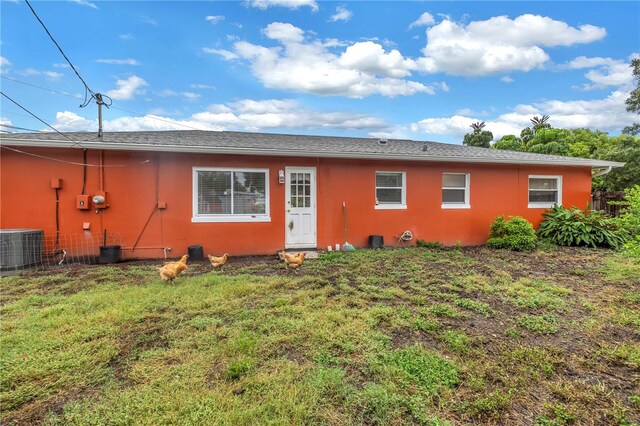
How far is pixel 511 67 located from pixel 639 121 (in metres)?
6.66

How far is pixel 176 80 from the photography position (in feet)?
36.2

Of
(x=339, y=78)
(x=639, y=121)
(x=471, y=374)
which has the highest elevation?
(x=339, y=78)

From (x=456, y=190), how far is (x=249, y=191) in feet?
20.3

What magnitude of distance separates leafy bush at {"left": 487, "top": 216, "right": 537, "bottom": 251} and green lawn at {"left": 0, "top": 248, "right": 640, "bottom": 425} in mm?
3159

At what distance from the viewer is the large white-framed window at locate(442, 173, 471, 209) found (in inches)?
364

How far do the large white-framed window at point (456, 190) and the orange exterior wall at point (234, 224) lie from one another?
19cm

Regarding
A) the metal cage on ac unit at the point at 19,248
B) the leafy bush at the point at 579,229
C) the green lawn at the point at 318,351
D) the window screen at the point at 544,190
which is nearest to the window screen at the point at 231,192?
the green lawn at the point at 318,351

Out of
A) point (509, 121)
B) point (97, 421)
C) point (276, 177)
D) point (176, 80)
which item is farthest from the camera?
point (509, 121)

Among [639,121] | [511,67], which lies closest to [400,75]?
[511,67]

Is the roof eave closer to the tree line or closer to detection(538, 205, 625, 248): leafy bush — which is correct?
detection(538, 205, 625, 248): leafy bush

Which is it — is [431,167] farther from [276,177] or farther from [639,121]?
[639,121]

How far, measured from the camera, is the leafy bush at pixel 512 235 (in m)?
8.40

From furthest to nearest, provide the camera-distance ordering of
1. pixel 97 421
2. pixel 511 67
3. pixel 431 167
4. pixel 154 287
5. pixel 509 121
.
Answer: pixel 509 121
pixel 511 67
pixel 431 167
pixel 154 287
pixel 97 421

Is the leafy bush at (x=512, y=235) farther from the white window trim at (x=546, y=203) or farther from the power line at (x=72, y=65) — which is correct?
the power line at (x=72, y=65)
